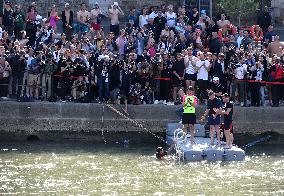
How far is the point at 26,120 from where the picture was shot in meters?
37.3

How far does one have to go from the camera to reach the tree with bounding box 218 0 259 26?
1801 inches

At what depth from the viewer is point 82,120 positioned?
37.5 metres

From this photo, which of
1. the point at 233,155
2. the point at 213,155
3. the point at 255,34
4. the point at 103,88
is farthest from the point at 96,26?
the point at 233,155

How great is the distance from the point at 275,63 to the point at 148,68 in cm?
419

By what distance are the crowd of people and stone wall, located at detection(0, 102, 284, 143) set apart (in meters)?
0.44

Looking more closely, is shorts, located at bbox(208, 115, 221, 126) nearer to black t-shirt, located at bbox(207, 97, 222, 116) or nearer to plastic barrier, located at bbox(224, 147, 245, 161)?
black t-shirt, located at bbox(207, 97, 222, 116)

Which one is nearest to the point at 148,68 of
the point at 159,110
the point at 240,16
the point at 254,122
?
the point at 159,110

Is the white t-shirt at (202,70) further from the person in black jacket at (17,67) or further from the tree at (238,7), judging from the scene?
the tree at (238,7)

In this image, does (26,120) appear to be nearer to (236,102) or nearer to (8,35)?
(8,35)

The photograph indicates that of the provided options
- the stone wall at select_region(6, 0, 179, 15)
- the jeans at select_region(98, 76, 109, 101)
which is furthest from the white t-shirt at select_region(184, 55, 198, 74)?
the stone wall at select_region(6, 0, 179, 15)

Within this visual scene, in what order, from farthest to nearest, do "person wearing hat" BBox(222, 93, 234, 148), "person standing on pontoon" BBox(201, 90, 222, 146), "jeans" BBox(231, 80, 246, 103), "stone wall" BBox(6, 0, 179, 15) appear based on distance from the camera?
1. "stone wall" BBox(6, 0, 179, 15)
2. "jeans" BBox(231, 80, 246, 103)
3. "person standing on pontoon" BBox(201, 90, 222, 146)
4. "person wearing hat" BBox(222, 93, 234, 148)

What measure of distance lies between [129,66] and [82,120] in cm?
233

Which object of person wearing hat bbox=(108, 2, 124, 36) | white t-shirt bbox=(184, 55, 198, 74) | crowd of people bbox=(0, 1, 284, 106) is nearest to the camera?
crowd of people bbox=(0, 1, 284, 106)

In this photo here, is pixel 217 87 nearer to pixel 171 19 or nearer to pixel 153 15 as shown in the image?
pixel 171 19
